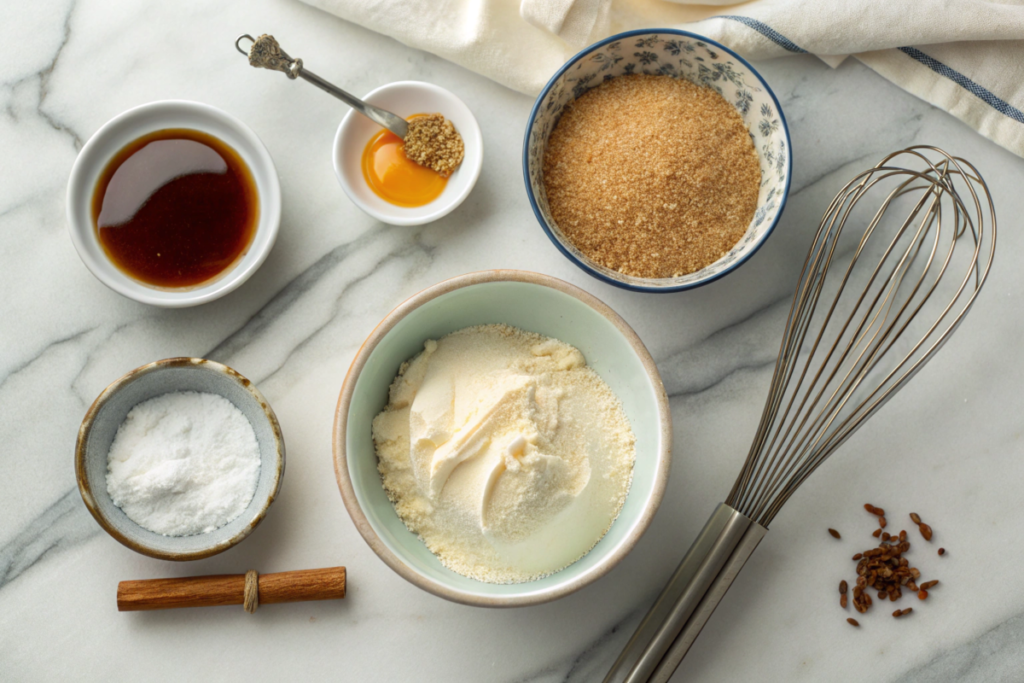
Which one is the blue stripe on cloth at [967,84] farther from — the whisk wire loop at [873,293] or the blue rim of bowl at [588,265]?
the blue rim of bowl at [588,265]

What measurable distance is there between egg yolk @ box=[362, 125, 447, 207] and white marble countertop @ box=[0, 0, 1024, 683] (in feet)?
0.19

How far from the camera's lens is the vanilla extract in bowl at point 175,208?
3.64 ft

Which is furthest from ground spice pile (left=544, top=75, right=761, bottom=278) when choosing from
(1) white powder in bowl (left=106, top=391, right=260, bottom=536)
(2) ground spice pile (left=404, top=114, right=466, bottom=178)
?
(1) white powder in bowl (left=106, top=391, right=260, bottom=536)

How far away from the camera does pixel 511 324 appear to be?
1.09 m

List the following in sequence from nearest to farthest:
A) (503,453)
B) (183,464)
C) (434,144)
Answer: (503,453), (183,464), (434,144)

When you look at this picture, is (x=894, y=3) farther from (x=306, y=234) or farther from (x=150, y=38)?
(x=150, y=38)

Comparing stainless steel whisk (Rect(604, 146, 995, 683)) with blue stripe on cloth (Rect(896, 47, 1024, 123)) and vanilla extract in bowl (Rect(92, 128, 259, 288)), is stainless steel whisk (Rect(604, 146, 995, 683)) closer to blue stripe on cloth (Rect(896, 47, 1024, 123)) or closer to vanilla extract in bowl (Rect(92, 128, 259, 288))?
blue stripe on cloth (Rect(896, 47, 1024, 123))

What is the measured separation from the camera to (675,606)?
1.05 m

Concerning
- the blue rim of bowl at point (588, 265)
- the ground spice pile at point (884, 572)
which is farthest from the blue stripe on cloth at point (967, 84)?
the ground spice pile at point (884, 572)

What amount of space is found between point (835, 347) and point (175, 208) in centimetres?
114

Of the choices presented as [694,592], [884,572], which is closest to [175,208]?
[694,592]

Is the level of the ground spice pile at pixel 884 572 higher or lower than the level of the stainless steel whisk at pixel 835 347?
lower

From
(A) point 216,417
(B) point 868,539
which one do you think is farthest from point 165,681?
(B) point 868,539

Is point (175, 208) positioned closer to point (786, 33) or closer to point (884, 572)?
point (786, 33)
